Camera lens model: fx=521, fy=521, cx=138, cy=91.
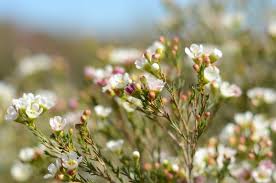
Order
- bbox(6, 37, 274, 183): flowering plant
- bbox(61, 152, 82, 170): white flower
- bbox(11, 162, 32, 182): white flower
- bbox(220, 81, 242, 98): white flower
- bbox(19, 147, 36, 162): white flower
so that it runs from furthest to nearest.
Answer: bbox(11, 162, 32, 182): white flower, bbox(19, 147, 36, 162): white flower, bbox(220, 81, 242, 98): white flower, bbox(6, 37, 274, 183): flowering plant, bbox(61, 152, 82, 170): white flower

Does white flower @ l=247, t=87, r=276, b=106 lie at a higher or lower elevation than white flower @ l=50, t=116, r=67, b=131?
higher

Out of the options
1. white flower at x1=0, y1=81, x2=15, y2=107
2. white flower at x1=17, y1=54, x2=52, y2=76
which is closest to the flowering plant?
white flower at x1=0, y1=81, x2=15, y2=107

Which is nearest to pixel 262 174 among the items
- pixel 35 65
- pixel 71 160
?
pixel 71 160

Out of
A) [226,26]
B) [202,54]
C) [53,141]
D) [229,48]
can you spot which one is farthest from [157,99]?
[226,26]

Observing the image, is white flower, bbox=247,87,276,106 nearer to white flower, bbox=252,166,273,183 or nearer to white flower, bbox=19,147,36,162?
white flower, bbox=252,166,273,183

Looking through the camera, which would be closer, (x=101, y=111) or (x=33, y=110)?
(x=33, y=110)

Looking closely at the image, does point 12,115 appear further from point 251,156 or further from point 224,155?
point 251,156

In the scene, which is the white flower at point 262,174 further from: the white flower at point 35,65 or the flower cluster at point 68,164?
the white flower at point 35,65
